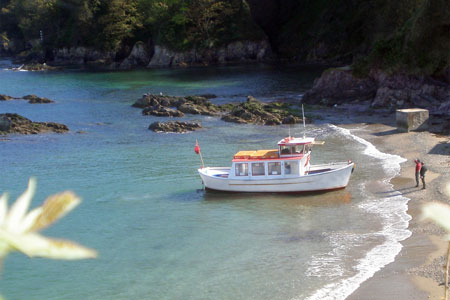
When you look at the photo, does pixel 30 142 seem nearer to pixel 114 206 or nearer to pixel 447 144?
pixel 114 206

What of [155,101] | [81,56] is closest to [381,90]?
[155,101]

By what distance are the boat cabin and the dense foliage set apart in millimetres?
83213

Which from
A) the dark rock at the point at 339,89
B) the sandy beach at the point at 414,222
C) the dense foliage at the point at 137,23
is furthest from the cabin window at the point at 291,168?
the dense foliage at the point at 137,23

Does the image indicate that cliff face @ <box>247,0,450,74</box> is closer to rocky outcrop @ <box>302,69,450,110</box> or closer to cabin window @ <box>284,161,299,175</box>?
rocky outcrop @ <box>302,69,450,110</box>

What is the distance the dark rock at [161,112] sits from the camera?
55.6m

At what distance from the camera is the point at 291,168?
30.4 meters

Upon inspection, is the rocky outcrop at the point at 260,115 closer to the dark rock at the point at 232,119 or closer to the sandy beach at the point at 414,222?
the dark rock at the point at 232,119

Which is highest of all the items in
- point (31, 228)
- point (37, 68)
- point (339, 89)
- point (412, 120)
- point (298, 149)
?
point (31, 228)

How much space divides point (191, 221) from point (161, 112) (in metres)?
30.8

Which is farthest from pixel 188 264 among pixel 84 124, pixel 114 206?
pixel 84 124

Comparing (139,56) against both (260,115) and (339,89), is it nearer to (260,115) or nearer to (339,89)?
(339,89)

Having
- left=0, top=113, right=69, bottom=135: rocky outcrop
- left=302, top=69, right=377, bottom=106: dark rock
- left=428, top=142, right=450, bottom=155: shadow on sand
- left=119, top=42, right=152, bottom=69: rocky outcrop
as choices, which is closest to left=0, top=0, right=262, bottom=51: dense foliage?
left=119, top=42, right=152, bottom=69: rocky outcrop

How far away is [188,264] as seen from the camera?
2127 centimetres

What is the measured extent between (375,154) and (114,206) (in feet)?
55.5
